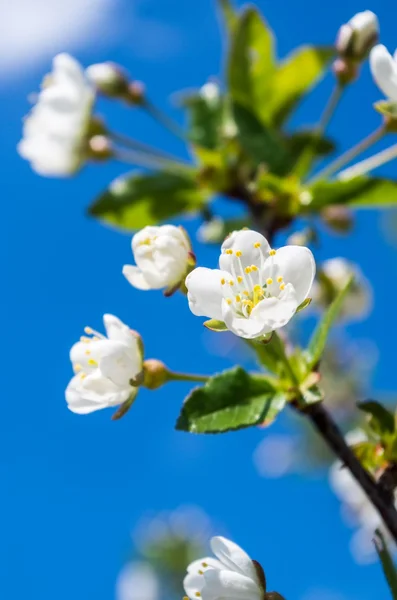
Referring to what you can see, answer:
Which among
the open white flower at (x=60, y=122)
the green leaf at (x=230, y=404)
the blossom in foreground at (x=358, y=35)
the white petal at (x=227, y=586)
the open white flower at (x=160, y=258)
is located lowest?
the white petal at (x=227, y=586)

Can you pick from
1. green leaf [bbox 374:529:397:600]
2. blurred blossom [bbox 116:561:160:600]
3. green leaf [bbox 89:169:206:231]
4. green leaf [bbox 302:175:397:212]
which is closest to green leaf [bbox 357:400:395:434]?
green leaf [bbox 374:529:397:600]

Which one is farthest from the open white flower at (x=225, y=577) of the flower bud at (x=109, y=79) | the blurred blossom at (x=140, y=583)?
the blurred blossom at (x=140, y=583)

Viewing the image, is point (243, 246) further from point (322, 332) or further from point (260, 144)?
point (260, 144)

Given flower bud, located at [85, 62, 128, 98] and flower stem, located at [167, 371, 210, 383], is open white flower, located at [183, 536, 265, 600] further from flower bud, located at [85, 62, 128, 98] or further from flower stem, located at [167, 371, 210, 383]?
flower bud, located at [85, 62, 128, 98]

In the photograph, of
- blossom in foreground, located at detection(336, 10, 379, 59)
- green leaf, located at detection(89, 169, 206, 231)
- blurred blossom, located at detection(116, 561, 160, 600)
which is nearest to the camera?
blossom in foreground, located at detection(336, 10, 379, 59)

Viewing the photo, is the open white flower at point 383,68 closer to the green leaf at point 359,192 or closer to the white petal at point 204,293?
the green leaf at point 359,192

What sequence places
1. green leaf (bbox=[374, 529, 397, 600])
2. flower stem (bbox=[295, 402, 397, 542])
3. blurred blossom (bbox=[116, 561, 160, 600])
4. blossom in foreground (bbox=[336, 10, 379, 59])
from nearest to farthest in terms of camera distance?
green leaf (bbox=[374, 529, 397, 600]) → flower stem (bbox=[295, 402, 397, 542]) → blossom in foreground (bbox=[336, 10, 379, 59]) → blurred blossom (bbox=[116, 561, 160, 600])
